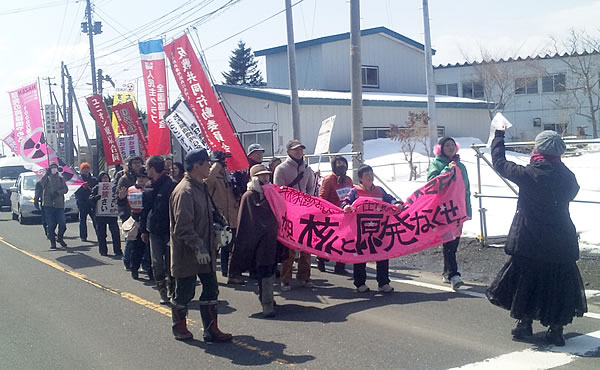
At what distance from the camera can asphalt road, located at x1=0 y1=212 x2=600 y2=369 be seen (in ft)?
18.2

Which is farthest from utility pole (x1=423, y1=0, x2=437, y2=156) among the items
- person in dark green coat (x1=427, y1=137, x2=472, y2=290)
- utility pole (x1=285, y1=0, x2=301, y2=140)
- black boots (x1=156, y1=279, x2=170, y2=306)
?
black boots (x1=156, y1=279, x2=170, y2=306)

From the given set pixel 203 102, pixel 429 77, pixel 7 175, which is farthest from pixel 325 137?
pixel 7 175

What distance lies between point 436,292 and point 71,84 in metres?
35.9

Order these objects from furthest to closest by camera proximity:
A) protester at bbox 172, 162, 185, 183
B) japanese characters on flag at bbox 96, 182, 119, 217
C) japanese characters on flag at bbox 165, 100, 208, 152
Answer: japanese characters on flag at bbox 96, 182, 119, 217 < japanese characters on flag at bbox 165, 100, 208, 152 < protester at bbox 172, 162, 185, 183

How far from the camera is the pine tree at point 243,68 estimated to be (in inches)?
2662

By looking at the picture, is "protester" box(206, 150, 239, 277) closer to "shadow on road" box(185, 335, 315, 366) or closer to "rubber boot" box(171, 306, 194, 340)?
"rubber boot" box(171, 306, 194, 340)

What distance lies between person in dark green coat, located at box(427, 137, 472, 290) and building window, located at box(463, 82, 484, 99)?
34460mm

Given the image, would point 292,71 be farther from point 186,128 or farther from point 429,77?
point 429,77

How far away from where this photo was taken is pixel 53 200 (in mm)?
13633

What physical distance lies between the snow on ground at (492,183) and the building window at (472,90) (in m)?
9.58

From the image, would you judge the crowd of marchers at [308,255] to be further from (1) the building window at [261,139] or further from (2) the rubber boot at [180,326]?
(1) the building window at [261,139]

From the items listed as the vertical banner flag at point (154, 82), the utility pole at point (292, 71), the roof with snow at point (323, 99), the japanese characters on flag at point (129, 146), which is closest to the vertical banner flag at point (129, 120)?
the japanese characters on flag at point (129, 146)

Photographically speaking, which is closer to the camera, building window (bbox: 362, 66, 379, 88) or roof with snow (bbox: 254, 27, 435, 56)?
roof with snow (bbox: 254, 27, 435, 56)

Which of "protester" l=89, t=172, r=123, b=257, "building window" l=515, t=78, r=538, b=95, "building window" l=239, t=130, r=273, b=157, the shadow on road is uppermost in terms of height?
"building window" l=515, t=78, r=538, b=95
